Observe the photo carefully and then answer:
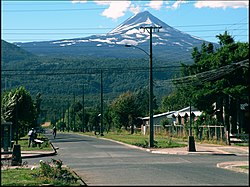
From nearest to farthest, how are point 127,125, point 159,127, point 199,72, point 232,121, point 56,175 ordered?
point 56,175, point 232,121, point 199,72, point 159,127, point 127,125

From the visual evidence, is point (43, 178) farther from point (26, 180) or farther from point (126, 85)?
point (126, 85)

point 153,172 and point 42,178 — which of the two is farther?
point 153,172

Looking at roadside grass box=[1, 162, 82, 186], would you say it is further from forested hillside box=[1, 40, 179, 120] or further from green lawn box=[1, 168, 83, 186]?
forested hillside box=[1, 40, 179, 120]

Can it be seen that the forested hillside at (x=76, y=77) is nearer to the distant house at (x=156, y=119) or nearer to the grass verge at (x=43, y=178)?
the distant house at (x=156, y=119)

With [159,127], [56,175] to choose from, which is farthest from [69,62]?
[56,175]

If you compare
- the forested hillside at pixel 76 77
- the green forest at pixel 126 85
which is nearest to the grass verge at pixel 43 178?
the green forest at pixel 126 85

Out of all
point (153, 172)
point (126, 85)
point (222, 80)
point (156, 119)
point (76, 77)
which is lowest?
point (153, 172)

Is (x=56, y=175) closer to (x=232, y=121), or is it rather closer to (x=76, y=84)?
(x=232, y=121)

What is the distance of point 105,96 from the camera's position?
158 m

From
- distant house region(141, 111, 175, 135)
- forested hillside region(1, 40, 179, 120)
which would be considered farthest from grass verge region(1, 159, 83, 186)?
forested hillside region(1, 40, 179, 120)

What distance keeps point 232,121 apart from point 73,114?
90.2m

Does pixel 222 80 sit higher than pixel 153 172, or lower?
higher

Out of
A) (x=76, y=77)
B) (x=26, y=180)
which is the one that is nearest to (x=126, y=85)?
(x=76, y=77)

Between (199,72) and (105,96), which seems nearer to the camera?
(199,72)
